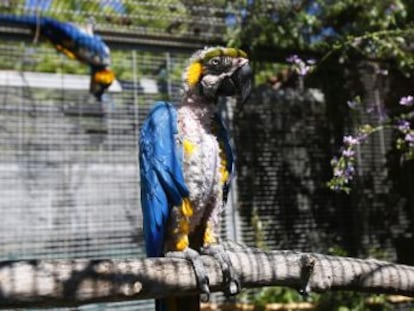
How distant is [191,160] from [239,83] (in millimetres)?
292

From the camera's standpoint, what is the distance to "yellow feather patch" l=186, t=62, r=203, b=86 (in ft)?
5.38

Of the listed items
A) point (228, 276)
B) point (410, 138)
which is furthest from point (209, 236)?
point (410, 138)

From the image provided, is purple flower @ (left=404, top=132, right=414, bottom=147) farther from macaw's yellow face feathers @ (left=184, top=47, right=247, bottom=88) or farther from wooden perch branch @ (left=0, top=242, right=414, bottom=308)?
macaw's yellow face feathers @ (left=184, top=47, right=247, bottom=88)

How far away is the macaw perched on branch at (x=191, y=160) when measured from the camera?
61.1 inches

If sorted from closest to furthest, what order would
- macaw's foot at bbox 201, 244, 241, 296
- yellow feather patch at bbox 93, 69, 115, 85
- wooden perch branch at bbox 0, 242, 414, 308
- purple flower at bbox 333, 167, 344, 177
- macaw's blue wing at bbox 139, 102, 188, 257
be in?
wooden perch branch at bbox 0, 242, 414, 308 < macaw's foot at bbox 201, 244, 241, 296 < macaw's blue wing at bbox 139, 102, 188, 257 < purple flower at bbox 333, 167, 344, 177 < yellow feather patch at bbox 93, 69, 115, 85

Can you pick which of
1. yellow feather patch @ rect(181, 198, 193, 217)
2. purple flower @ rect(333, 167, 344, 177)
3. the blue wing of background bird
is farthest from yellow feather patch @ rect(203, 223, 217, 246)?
the blue wing of background bird

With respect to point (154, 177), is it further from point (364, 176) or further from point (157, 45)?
point (364, 176)

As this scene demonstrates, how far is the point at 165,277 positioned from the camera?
1.14 meters

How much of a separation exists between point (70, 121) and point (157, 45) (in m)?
0.73

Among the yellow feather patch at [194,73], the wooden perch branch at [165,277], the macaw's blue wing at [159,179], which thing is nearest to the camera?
the wooden perch branch at [165,277]

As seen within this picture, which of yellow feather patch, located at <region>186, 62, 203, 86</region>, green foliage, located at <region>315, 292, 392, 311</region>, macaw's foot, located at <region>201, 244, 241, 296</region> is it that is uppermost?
yellow feather patch, located at <region>186, 62, 203, 86</region>

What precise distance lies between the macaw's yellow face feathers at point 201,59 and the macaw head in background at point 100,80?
1541 millimetres

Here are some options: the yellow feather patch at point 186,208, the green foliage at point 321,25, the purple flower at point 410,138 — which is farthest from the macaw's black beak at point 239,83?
the green foliage at point 321,25

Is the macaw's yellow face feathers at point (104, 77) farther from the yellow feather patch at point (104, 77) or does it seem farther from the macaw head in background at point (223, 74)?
the macaw head in background at point (223, 74)
